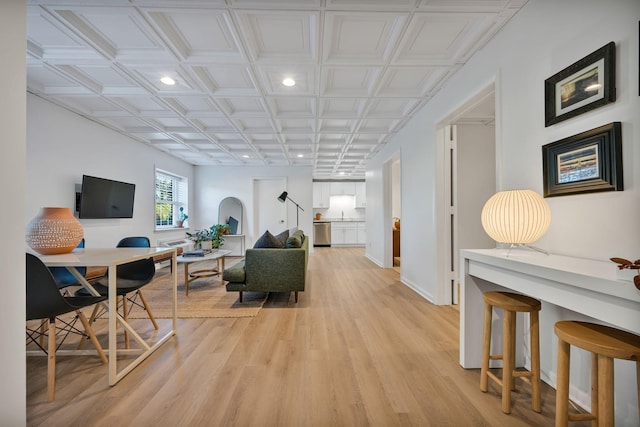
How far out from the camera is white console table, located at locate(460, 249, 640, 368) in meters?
0.94

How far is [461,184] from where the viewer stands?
3660mm

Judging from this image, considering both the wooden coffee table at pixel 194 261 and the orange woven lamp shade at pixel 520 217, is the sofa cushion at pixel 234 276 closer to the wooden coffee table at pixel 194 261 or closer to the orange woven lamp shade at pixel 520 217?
the wooden coffee table at pixel 194 261

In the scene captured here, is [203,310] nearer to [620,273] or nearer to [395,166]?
[620,273]

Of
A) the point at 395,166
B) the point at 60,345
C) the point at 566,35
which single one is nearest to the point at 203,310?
the point at 60,345

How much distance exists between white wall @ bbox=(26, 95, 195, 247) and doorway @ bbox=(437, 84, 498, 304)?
4752 millimetres

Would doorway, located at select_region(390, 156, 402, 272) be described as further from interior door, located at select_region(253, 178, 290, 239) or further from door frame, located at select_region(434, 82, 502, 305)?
interior door, located at select_region(253, 178, 290, 239)

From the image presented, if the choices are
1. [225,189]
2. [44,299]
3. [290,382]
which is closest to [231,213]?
[225,189]

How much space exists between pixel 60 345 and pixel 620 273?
11.7ft

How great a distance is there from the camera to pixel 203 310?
10.2 feet

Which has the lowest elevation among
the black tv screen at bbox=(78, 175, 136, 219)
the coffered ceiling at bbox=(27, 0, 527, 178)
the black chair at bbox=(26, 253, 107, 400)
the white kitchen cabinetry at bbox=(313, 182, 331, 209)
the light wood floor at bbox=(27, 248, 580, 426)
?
the light wood floor at bbox=(27, 248, 580, 426)

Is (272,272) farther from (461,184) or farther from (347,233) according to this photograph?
(347,233)

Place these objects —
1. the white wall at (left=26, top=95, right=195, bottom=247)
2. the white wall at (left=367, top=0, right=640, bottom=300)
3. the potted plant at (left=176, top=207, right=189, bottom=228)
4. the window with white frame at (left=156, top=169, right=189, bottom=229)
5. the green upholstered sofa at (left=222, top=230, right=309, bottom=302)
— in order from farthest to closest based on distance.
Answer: the potted plant at (left=176, top=207, right=189, bottom=228)
the window with white frame at (left=156, top=169, right=189, bottom=229)
the green upholstered sofa at (left=222, top=230, right=309, bottom=302)
the white wall at (left=26, top=95, right=195, bottom=247)
the white wall at (left=367, top=0, right=640, bottom=300)

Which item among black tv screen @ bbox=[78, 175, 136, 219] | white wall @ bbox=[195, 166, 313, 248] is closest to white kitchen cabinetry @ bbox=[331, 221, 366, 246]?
white wall @ bbox=[195, 166, 313, 248]

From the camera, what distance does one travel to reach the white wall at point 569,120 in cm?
125
